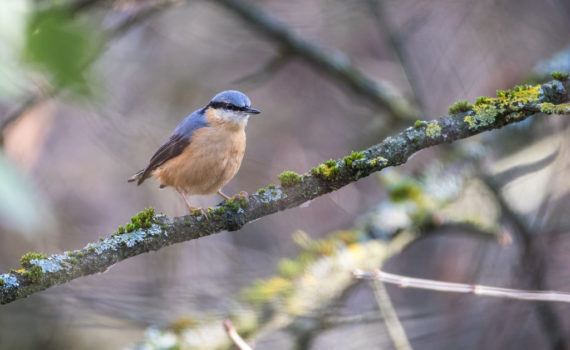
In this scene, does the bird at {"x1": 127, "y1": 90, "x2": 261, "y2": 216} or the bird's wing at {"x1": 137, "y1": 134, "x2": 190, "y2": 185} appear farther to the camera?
the bird's wing at {"x1": 137, "y1": 134, "x2": 190, "y2": 185}

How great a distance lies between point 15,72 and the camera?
1.02m

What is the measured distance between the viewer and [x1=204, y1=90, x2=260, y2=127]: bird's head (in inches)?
150

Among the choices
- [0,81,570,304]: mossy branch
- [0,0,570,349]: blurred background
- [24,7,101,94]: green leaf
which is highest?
[24,7,101,94]: green leaf

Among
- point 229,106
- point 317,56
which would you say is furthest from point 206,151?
point 317,56

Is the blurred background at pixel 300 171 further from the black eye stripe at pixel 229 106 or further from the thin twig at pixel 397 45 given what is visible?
the black eye stripe at pixel 229 106

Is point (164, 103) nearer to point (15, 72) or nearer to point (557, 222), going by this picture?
point (557, 222)

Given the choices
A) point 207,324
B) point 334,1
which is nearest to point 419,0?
point 334,1

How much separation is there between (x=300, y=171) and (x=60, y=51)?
5446 mm

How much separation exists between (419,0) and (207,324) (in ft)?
14.0

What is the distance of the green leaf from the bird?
2675 mm

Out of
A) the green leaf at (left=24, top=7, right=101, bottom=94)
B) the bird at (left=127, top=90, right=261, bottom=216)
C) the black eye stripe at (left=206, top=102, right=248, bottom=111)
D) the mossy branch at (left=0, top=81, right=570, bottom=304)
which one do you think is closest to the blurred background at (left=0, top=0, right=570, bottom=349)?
the green leaf at (left=24, top=7, right=101, bottom=94)

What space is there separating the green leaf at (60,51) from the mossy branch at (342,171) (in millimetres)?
1494

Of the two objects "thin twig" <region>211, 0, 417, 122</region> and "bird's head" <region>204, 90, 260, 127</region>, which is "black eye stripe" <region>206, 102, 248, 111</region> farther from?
"thin twig" <region>211, 0, 417, 122</region>

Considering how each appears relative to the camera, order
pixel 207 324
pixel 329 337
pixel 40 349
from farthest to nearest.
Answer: pixel 40 349
pixel 329 337
pixel 207 324
